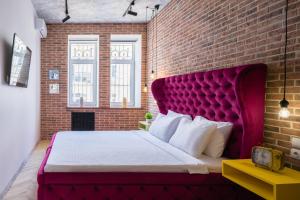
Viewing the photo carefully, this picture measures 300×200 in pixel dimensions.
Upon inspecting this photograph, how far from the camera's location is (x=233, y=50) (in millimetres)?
3504

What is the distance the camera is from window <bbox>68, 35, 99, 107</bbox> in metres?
7.75

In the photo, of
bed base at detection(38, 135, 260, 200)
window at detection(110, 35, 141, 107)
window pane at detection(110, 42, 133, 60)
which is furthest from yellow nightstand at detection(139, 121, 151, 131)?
bed base at detection(38, 135, 260, 200)

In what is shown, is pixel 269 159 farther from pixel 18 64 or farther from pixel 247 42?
pixel 18 64

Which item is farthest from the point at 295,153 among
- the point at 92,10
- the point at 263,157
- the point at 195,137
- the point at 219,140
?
the point at 92,10

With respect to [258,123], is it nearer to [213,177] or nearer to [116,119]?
[213,177]

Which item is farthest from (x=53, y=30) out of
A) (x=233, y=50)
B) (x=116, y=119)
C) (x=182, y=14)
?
(x=233, y=50)

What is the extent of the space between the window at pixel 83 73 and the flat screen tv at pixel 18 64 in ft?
8.96

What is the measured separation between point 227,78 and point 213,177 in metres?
1.07

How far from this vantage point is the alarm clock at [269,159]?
2.33m

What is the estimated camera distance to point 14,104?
4375 mm

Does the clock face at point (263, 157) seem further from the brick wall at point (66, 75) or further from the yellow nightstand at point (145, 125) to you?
the brick wall at point (66, 75)

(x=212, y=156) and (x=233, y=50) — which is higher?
(x=233, y=50)

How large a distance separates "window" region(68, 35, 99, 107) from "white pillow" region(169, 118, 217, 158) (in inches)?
174

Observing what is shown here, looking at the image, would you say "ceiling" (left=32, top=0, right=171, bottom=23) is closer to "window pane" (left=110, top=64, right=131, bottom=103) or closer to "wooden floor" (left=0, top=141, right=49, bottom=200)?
"window pane" (left=110, top=64, right=131, bottom=103)
